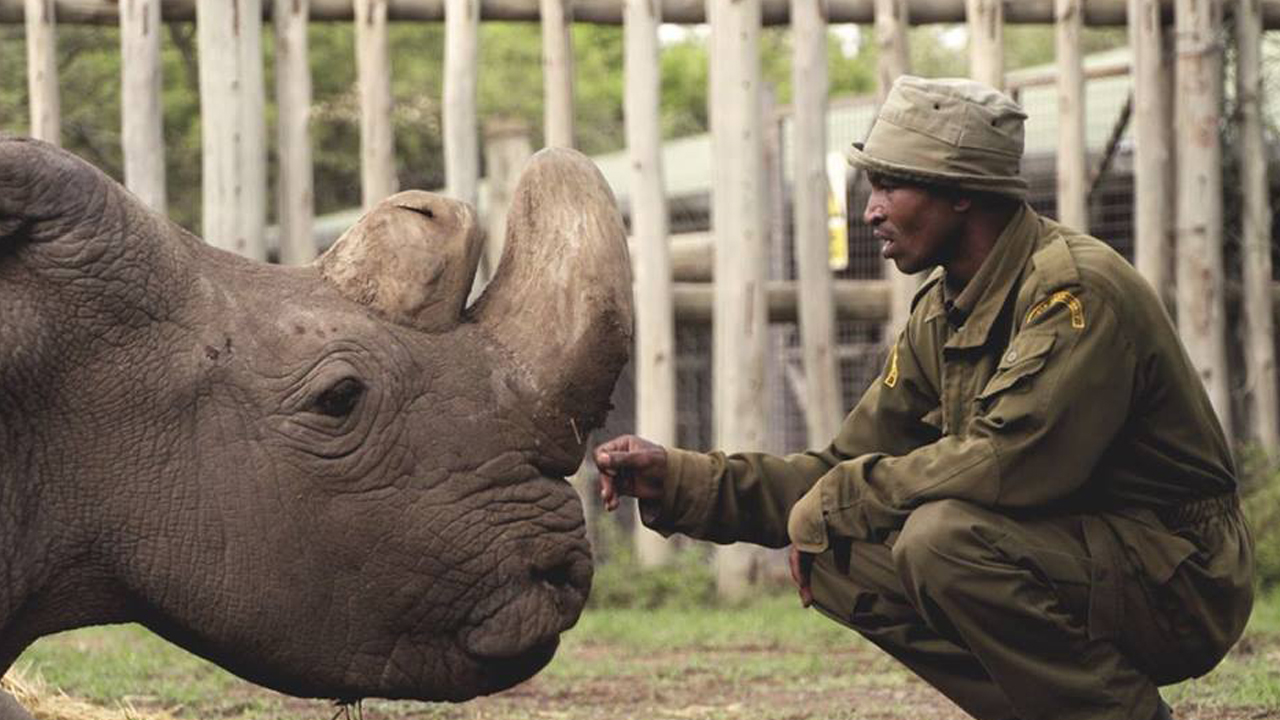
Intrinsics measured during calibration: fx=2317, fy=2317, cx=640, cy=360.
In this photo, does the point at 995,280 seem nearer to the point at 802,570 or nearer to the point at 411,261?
the point at 802,570

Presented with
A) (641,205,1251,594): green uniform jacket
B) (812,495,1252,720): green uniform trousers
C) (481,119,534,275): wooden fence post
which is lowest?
(812,495,1252,720): green uniform trousers

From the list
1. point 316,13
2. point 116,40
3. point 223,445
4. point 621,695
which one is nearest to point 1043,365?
point 223,445

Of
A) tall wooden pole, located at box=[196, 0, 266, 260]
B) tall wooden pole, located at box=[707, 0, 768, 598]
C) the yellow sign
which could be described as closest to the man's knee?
tall wooden pole, located at box=[196, 0, 266, 260]

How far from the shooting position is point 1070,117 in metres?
9.45

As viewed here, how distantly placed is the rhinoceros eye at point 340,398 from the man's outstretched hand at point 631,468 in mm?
866

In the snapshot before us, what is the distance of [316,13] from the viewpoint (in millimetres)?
9227

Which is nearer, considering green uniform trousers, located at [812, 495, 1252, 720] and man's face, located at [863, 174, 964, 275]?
green uniform trousers, located at [812, 495, 1252, 720]

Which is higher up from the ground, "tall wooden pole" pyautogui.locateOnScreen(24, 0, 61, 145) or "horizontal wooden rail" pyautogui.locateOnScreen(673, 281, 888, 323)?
"tall wooden pole" pyautogui.locateOnScreen(24, 0, 61, 145)

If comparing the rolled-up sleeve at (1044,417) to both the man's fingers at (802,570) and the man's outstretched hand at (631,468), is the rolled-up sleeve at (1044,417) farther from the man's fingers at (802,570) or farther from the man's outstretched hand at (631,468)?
the man's outstretched hand at (631,468)

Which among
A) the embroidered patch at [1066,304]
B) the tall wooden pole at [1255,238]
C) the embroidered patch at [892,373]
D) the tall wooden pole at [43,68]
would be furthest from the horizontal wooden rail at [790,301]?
the embroidered patch at [1066,304]

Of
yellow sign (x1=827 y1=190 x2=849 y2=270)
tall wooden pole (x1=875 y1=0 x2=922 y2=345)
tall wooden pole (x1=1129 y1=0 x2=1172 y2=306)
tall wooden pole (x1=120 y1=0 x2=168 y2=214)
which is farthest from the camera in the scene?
yellow sign (x1=827 y1=190 x2=849 y2=270)

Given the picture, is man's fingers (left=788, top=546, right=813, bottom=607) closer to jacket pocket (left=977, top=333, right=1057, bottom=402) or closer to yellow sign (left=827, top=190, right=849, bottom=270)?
jacket pocket (left=977, top=333, right=1057, bottom=402)

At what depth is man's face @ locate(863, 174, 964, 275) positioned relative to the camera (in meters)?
4.31

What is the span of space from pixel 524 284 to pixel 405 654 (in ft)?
2.00
